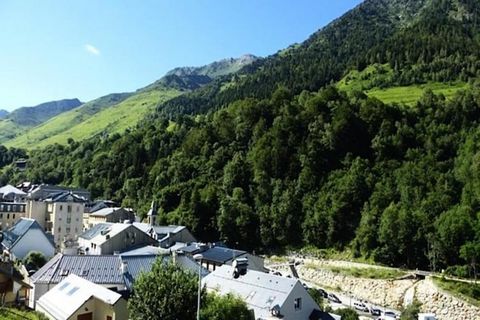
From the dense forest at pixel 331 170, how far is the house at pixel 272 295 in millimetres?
30388

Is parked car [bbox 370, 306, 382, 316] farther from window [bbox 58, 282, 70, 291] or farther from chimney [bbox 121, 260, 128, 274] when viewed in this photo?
window [bbox 58, 282, 70, 291]

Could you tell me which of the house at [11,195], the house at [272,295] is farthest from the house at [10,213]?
the house at [272,295]

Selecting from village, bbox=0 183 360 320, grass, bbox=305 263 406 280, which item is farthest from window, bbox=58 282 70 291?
grass, bbox=305 263 406 280

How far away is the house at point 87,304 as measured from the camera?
34.5 metres

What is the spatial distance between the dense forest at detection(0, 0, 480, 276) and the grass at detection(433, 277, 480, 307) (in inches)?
242

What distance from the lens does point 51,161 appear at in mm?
167000

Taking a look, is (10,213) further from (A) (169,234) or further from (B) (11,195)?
(A) (169,234)

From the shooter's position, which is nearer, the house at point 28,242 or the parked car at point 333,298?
the parked car at point 333,298

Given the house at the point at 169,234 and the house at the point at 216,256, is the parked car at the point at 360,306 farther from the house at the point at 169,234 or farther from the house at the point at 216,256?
the house at the point at 169,234

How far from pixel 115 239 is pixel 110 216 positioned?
1295 inches

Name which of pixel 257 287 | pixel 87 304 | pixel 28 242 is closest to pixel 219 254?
pixel 257 287

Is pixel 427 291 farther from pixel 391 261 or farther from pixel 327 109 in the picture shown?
pixel 327 109

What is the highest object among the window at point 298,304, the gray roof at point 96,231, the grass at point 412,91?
the grass at point 412,91

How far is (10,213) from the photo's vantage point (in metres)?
100
